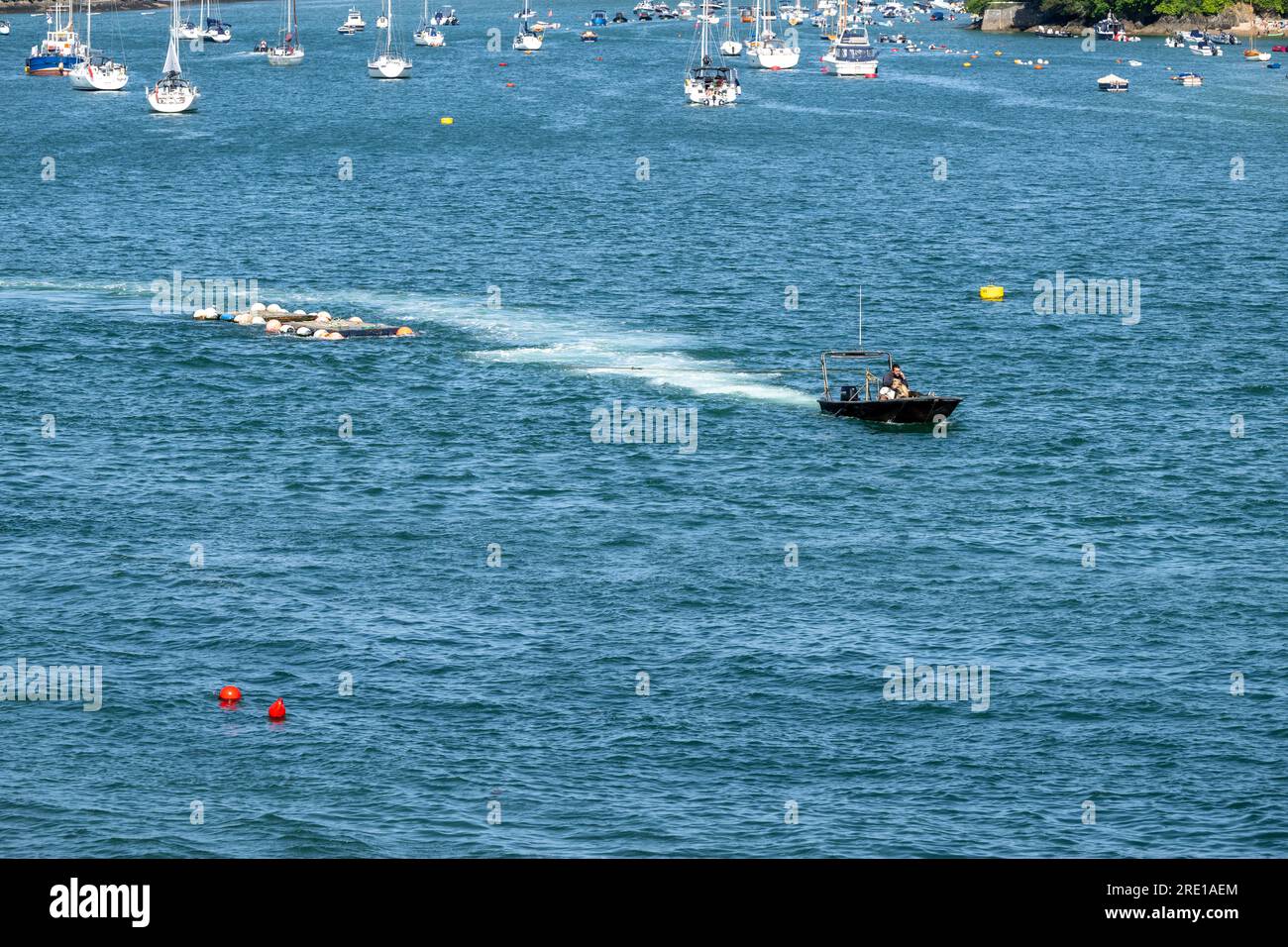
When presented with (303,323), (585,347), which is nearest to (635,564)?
(585,347)

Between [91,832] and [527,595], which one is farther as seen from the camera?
[527,595]

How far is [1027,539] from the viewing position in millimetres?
75250

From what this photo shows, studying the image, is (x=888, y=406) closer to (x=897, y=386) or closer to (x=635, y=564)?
(x=897, y=386)

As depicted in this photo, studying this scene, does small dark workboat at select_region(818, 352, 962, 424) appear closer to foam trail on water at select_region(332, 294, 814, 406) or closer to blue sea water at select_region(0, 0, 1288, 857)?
blue sea water at select_region(0, 0, 1288, 857)

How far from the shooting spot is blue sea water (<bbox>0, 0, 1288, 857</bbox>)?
51.1 metres

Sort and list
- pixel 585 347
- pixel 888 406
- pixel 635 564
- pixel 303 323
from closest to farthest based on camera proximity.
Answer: pixel 635 564 < pixel 888 406 < pixel 585 347 < pixel 303 323

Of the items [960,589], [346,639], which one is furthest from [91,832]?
[960,589]

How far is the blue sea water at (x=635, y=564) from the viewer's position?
51062mm

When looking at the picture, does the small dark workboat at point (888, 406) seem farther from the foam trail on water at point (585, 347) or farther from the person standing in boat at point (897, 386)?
the foam trail on water at point (585, 347)

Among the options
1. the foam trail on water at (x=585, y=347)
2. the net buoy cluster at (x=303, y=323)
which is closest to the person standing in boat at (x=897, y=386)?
the foam trail on water at (x=585, y=347)

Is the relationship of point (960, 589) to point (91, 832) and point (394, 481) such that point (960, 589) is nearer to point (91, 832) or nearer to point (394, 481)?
point (394, 481)

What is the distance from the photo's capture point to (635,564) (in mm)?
72062

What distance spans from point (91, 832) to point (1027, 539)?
41.9m
